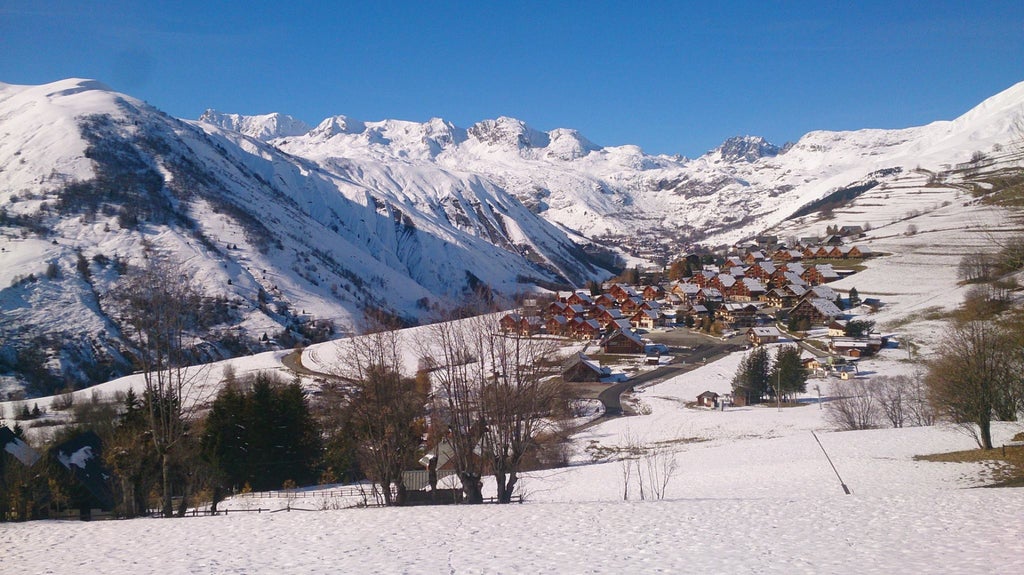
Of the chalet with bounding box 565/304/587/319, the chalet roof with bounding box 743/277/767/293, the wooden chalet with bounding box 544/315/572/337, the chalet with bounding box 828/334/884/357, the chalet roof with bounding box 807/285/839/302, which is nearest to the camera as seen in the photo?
the chalet with bounding box 828/334/884/357

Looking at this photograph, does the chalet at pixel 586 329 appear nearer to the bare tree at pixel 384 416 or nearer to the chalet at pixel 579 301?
the chalet at pixel 579 301

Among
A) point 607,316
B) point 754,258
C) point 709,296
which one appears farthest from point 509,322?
point 754,258

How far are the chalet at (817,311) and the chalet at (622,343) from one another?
17.7 m

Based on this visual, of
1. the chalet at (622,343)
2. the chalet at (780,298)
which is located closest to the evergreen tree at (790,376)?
the chalet at (622,343)

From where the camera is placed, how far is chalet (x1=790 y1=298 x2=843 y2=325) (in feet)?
198

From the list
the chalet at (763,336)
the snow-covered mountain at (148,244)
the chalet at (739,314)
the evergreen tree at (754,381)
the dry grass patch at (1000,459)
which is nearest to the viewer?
the dry grass patch at (1000,459)

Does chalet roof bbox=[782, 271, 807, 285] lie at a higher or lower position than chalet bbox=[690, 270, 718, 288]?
lower

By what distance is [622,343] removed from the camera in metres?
58.8

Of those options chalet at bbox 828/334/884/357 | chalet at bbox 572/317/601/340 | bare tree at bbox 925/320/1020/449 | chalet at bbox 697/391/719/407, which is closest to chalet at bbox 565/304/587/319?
chalet at bbox 572/317/601/340

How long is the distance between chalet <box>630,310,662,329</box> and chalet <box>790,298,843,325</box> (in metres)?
14.7

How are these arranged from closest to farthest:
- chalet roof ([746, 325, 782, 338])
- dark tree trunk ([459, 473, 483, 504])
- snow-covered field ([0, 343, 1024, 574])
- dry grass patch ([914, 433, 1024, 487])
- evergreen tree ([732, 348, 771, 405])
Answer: snow-covered field ([0, 343, 1024, 574])
dry grass patch ([914, 433, 1024, 487])
dark tree trunk ([459, 473, 483, 504])
evergreen tree ([732, 348, 771, 405])
chalet roof ([746, 325, 782, 338])

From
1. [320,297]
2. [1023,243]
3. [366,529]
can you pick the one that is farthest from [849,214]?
[366,529]

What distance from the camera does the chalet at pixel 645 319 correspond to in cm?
7356

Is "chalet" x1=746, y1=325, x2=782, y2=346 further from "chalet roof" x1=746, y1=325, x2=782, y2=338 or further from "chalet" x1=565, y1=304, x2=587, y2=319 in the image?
"chalet" x1=565, y1=304, x2=587, y2=319
